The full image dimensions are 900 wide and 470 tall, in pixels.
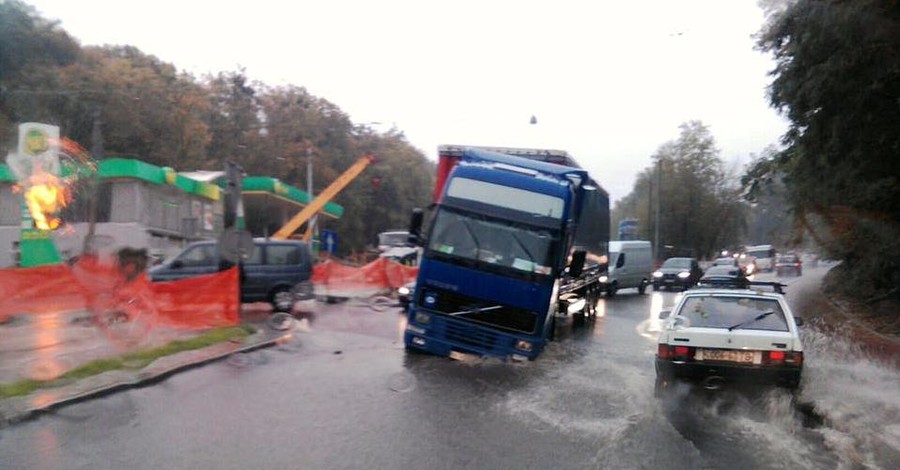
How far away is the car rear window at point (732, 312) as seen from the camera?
9.79m

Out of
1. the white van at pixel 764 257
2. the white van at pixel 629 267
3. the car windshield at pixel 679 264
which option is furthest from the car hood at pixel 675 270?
the white van at pixel 764 257

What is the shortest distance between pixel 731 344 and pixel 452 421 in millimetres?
3454

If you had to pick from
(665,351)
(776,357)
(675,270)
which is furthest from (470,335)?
(675,270)

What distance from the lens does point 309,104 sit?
2244 inches

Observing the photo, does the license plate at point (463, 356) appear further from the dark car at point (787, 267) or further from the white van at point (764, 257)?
the dark car at point (787, 267)

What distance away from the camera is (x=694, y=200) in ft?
209

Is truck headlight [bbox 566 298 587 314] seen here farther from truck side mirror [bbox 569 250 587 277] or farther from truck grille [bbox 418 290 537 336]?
truck grille [bbox 418 290 537 336]

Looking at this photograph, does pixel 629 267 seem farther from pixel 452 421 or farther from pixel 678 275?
pixel 452 421

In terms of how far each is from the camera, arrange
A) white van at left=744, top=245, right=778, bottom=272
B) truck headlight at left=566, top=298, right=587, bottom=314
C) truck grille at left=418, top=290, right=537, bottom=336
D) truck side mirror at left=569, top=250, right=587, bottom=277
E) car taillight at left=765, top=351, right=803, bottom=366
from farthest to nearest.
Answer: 1. white van at left=744, top=245, right=778, bottom=272
2. truck headlight at left=566, top=298, right=587, bottom=314
3. truck side mirror at left=569, top=250, right=587, bottom=277
4. truck grille at left=418, top=290, right=537, bottom=336
5. car taillight at left=765, top=351, right=803, bottom=366

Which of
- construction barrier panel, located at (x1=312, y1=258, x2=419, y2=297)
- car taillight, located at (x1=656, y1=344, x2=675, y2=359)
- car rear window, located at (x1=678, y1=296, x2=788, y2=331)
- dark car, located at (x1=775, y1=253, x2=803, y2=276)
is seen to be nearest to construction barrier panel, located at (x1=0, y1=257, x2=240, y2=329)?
car taillight, located at (x1=656, y1=344, x2=675, y2=359)

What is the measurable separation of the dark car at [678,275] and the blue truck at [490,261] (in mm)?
22534

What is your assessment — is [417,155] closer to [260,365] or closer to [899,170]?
[899,170]

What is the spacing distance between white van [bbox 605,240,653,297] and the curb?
19609mm

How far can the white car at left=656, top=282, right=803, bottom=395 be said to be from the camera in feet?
30.2
